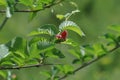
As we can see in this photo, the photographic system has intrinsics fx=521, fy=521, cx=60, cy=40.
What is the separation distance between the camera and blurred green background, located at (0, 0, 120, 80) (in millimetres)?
7418

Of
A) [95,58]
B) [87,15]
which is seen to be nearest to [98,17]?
[87,15]

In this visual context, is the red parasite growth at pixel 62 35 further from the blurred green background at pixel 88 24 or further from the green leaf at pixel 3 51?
the blurred green background at pixel 88 24

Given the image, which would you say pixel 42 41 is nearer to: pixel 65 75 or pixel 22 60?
pixel 22 60

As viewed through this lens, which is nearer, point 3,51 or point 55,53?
point 3,51

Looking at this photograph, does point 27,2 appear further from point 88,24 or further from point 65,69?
point 88,24

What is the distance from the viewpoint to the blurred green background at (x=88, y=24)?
742 centimetres

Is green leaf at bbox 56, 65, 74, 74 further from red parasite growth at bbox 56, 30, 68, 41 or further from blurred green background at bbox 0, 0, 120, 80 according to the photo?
blurred green background at bbox 0, 0, 120, 80

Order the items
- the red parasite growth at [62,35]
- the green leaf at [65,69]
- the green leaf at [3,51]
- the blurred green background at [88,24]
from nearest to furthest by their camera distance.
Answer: the green leaf at [3,51], the red parasite growth at [62,35], the green leaf at [65,69], the blurred green background at [88,24]

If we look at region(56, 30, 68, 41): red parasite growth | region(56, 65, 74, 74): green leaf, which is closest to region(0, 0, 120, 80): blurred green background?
region(56, 65, 74, 74): green leaf

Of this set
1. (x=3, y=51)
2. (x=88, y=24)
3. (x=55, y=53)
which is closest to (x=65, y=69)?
(x=55, y=53)

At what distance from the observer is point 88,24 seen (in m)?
9.55

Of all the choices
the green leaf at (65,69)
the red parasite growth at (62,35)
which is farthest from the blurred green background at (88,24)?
the red parasite growth at (62,35)

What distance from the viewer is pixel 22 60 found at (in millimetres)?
1334

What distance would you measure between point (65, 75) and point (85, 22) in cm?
800
